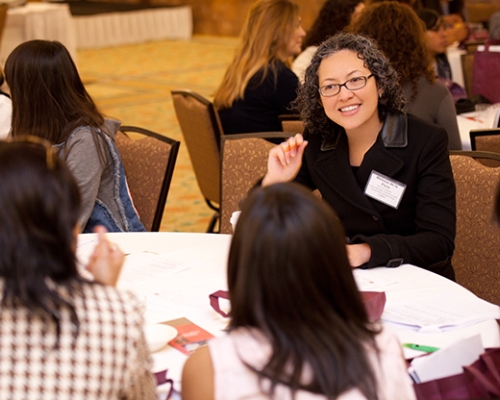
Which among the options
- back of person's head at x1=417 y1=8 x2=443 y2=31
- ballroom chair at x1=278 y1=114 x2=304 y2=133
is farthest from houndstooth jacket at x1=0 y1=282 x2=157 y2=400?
back of person's head at x1=417 y1=8 x2=443 y2=31

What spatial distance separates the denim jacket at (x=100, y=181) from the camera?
2.79m

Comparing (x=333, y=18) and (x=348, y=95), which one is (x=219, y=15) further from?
(x=348, y=95)

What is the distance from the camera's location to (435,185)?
2.33 metres

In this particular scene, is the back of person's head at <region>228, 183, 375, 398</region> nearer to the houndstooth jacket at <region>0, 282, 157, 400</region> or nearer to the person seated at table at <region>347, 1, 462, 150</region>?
the houndstooth jacket at <region>0, 282, 157, 400</region>

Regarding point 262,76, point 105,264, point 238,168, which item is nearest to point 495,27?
point 262,76

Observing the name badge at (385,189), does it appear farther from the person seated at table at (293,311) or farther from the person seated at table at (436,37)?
the person seated at table at (436,37)

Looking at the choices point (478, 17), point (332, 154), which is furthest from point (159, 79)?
point (332, 154)

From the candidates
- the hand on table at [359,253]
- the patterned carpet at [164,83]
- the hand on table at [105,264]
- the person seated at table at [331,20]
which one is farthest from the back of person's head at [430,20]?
the hand on table at [105,264]

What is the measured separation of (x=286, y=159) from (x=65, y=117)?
0.84 metres

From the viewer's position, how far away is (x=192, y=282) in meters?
2.12

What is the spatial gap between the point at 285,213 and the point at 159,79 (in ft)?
31.9

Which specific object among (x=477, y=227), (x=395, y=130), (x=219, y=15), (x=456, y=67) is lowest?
(x=219, y=15)

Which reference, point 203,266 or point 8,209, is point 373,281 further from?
point 8,209

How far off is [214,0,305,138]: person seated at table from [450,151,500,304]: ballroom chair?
5.49 ft
